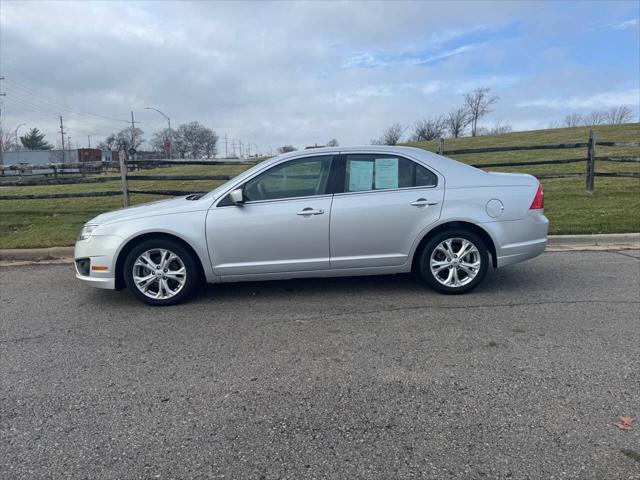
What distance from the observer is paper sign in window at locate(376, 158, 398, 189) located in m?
4.83

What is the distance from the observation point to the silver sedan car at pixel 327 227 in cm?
460

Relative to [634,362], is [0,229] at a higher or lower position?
higher

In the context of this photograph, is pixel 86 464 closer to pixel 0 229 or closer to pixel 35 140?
pixel 0 229

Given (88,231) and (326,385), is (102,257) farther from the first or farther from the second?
(326,385)

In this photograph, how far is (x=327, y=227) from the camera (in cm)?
463

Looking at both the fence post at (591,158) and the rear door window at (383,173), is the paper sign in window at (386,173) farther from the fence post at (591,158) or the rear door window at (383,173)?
the fence post at (591,158)

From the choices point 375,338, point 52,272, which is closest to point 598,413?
point 375,338

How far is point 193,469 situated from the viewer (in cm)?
226

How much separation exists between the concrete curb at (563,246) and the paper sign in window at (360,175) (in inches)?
152

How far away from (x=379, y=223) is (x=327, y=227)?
54 centimetres

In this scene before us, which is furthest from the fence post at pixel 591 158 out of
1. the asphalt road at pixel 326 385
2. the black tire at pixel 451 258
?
Result: the black tire at pixel 451 258

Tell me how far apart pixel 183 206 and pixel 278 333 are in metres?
1.73

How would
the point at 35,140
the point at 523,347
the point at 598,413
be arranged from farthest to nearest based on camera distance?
1. the point at 35,140
2. the point at 523,347
3. the point at 598,413

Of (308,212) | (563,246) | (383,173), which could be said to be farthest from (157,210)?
(563,246)
